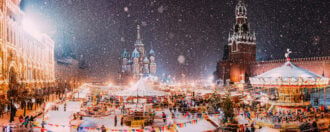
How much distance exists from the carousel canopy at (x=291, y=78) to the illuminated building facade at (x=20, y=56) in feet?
58.1

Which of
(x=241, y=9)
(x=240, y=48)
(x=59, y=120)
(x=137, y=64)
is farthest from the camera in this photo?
(x=137, y=64)

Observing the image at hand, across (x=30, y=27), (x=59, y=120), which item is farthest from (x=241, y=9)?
(x=59, y=120)

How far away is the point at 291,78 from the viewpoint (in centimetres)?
1805

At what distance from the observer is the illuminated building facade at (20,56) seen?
23.2 meters

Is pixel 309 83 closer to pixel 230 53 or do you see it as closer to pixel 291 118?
pixel 291 118

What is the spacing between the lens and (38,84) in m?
35.4

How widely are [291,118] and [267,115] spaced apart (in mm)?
1280

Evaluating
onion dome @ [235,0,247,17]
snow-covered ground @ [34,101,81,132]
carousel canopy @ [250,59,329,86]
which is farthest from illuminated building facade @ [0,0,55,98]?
onion dome @ [235,0,247,17]

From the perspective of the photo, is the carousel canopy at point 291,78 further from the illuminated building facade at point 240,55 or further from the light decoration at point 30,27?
the illuminated building facade at point 240,55

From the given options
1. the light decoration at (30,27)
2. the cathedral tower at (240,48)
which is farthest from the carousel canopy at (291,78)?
the cathedral tower at (240,48)

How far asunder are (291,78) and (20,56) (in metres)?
26.1

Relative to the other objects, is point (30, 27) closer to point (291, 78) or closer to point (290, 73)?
point (290, 73)

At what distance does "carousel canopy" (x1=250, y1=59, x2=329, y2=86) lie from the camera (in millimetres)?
17953

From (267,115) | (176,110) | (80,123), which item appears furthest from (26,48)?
(267,115)
